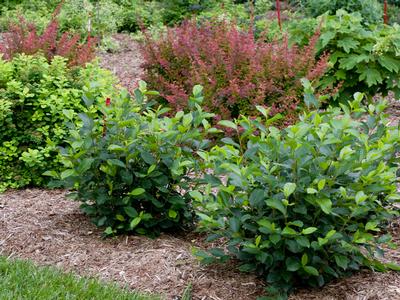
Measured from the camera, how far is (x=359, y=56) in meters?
7.03

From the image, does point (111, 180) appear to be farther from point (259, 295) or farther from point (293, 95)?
point (293, 95)

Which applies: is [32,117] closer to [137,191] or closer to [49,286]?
[137,191]

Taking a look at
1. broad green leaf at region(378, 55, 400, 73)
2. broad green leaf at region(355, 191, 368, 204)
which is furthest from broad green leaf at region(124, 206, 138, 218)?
broad green leaf at region(378, 55, 400, 73)

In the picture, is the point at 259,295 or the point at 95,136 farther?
the point at 95,136

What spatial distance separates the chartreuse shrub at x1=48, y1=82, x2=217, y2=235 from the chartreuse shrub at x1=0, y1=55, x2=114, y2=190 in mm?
872

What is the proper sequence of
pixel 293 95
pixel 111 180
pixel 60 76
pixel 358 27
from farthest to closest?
pixel 358 27 → pixel 293 95 → pixel 60 76 → pixel 111 180

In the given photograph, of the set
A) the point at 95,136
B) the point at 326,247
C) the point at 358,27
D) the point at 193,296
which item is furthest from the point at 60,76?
Result: the point at 358,27

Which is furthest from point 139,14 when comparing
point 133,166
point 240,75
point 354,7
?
point 133,166

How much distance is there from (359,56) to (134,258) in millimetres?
3989

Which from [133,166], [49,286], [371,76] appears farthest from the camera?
[371,76]

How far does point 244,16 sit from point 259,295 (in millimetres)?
7944

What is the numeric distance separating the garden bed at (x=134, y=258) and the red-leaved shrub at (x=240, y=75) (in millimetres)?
1777

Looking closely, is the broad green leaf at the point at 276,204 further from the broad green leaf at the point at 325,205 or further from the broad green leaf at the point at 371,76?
the broad green leaf at the point at 371,76

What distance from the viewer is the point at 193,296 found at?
12.1 feet
